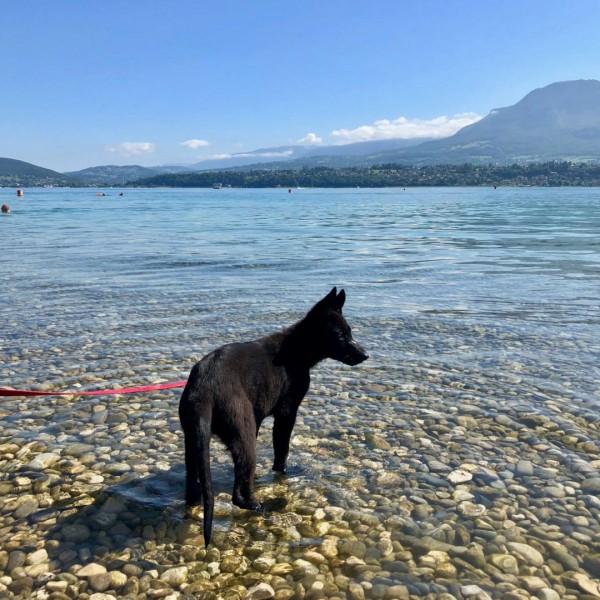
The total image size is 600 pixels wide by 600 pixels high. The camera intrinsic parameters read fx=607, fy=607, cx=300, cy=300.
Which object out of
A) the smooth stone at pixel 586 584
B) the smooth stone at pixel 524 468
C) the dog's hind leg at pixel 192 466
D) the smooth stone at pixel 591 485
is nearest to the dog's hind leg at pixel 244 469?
the dog's hind leg at pixel 192 466

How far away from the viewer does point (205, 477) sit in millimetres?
5355

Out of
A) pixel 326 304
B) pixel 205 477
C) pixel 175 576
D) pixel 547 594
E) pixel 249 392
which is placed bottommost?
pixel 547 594

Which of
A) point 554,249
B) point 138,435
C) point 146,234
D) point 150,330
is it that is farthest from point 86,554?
point 146,234

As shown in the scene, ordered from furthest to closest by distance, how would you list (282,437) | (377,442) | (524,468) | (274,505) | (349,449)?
(377,442)
(349,449)
(524,468)
(282,437)
(274,505)

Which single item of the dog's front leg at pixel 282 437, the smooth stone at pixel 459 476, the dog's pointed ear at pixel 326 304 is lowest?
the smooth stone at pixel 459 476

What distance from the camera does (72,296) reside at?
60.2 ft

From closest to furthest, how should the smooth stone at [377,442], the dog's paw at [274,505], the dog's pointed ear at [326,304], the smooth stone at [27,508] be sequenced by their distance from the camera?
the smooth stone at [27,508]
the dog's paw at [274,505]
the dog's pointed ear at [326,304]
the smooth stone at [377,442]

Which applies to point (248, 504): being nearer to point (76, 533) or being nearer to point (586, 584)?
point (76, 533)

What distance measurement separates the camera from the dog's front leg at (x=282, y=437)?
698cm

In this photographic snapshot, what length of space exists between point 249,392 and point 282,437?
1.08m

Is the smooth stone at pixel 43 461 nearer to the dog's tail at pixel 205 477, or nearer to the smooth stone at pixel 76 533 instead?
the smooth stone at pixel 76 533

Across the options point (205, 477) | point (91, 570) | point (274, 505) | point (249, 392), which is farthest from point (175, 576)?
point (249, 392)

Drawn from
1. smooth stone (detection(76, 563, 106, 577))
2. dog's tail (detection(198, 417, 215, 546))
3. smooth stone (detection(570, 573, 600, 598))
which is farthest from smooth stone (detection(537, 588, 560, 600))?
smooth stone (detection(76, 563, 106, 577))

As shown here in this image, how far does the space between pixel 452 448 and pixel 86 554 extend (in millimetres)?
4554
